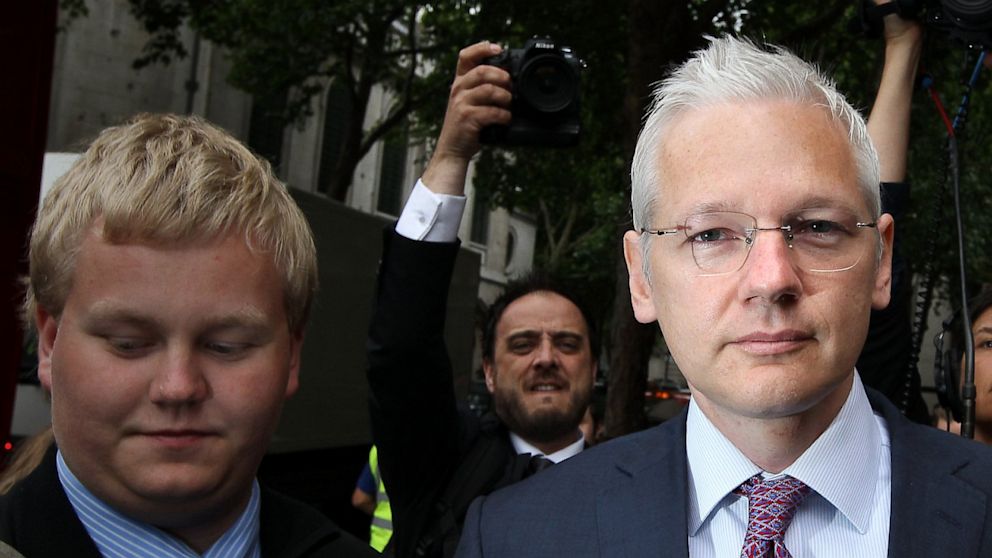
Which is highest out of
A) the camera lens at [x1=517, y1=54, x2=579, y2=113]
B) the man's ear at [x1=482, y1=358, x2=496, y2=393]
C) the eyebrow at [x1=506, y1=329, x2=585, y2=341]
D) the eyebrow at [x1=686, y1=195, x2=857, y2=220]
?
the camera lens at [x1=517, y1=54, x2=579, y2=113]

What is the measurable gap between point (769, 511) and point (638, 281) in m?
0.51

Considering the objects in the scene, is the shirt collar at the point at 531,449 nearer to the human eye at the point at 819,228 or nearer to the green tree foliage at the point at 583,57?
the human eye at the point at 819,228

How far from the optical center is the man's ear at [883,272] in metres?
1.81

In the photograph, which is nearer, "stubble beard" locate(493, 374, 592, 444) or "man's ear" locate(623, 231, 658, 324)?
"man's ear" locate(623, 231, 658, 324)

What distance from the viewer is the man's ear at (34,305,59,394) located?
1.73 metres

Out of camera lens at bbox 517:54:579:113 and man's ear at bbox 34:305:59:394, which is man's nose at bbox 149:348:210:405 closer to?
man's ear at bbox 34:305:59:394

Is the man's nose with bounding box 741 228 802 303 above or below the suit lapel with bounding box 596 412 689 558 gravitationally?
above

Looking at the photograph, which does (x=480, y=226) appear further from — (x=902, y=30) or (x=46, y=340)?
(x=46, y=340)

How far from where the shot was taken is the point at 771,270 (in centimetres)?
165

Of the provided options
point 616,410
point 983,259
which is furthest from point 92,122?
point 983,259

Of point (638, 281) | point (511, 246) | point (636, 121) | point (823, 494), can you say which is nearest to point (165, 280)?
point (638, 281)

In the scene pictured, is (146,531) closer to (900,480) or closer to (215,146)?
(215,146)

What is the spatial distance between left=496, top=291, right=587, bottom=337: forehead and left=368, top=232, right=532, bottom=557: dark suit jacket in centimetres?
91

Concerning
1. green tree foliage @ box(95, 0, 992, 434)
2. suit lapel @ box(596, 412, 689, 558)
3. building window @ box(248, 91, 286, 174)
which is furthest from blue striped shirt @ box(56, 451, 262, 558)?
building window @ box(248, 91, 286, 174)
